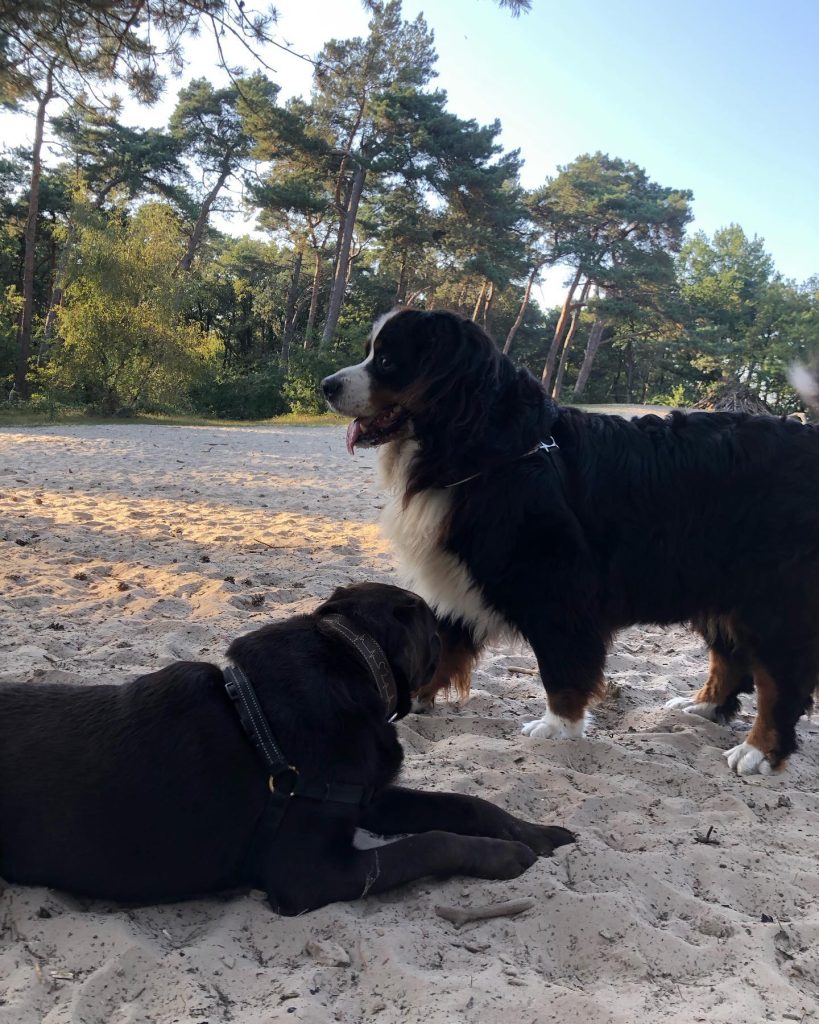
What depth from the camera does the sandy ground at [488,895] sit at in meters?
1.97

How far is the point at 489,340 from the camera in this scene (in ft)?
12.8

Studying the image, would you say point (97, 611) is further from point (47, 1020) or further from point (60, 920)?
point (47, 1020)

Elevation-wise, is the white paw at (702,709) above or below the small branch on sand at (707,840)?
above

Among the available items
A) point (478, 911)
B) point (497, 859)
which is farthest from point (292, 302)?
point (478, 911)

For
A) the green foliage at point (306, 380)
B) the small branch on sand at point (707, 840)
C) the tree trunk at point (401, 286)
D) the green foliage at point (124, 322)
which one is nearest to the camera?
the small branch on sand at point (707, 840)

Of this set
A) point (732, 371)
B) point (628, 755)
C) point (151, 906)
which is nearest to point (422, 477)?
point (628, 755)

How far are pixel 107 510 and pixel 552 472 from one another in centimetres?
595

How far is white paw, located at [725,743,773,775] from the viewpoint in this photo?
143 inches

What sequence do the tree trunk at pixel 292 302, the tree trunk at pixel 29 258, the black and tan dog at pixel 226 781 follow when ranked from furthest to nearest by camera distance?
the tree trunk at pixel 292 302 → the tree trunk at pixel 29 258 → the black and tan dog at pixel 226 781

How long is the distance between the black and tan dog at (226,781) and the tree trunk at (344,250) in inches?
1262

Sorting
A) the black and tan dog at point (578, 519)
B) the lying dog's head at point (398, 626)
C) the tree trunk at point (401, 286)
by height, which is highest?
the tree trunk at point (401, 286)

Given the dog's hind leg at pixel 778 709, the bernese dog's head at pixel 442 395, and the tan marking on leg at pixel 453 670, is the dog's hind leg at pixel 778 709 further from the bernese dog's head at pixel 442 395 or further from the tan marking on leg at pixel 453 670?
the bernese dog's head at pixel 442 395

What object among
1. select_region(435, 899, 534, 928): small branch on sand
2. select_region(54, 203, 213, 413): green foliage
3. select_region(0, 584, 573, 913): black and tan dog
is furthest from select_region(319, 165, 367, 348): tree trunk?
select_region(435, 899, 534, 928): small branch on sand

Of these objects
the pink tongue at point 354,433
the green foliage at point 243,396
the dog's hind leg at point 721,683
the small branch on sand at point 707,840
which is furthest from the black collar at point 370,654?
the green foliage at point 243,396
